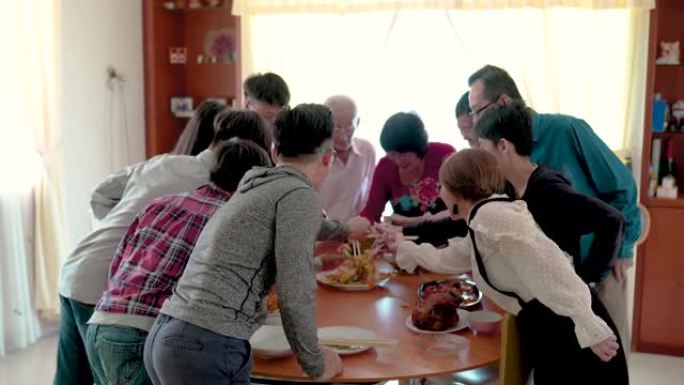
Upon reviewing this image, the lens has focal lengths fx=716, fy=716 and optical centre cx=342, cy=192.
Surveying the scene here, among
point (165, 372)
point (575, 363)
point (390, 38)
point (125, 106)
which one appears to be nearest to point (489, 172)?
point (575, 363)

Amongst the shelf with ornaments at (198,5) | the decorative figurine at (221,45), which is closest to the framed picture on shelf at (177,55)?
the decorative figurine at (221,45)

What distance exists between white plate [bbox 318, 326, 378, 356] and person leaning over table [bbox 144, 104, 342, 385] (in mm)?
186

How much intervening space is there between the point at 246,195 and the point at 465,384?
107 centimetres

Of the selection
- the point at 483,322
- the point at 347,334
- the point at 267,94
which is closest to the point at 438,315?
the point at 483,322

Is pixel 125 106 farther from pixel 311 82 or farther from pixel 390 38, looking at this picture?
pixel 390 38

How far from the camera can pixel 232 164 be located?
73.6 inches

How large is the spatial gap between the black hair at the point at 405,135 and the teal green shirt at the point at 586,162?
634 mm

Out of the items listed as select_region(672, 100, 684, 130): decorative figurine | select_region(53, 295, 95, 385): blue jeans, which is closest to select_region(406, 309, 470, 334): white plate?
select_region(53, 295, 95, 385): blue jeans

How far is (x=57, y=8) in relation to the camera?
395 cm

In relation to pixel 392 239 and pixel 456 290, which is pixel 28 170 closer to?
pixel 392 239

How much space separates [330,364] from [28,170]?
9.38 feet

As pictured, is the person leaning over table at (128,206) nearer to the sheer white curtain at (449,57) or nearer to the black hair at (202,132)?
the black hair at (202,132)

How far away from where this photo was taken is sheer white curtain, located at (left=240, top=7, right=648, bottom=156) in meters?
4.07

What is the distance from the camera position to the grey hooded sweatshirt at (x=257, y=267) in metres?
1.58
